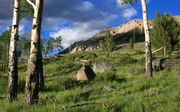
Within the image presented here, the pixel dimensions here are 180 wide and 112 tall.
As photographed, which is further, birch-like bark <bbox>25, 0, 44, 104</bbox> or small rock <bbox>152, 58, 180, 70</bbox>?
small rock <bbox>152, 58, 180, 70</bbox>

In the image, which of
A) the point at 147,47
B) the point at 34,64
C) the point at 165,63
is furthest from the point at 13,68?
→ the point at 165,63

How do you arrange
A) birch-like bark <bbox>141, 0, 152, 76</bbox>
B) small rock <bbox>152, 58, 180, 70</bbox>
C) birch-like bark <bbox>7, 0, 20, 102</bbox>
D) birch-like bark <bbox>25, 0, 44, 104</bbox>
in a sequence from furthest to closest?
1. small rock <bbox>152, 58, 180, 70</bbox>
2. birch-like bark <bbox>141, 0, 152, 76</bbox>
3. birch-like bark <bbox>7, 0, 20, 102</bbox>
4. birch-like bark <bbox>25, 0, 44, 104</bbox>

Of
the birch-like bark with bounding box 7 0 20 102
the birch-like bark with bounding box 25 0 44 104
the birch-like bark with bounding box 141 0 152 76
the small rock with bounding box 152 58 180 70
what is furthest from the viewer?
the small rock with bounding box 152 58 180 70

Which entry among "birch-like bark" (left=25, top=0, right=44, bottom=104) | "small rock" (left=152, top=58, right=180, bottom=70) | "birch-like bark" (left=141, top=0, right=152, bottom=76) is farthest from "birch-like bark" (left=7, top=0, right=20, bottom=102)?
"small rock" (left=152, top=58, right=180, bottom=70)

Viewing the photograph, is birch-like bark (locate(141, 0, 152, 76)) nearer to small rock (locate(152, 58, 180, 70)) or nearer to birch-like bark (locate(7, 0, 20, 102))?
small rock (locate(152, 58, 180, 70))

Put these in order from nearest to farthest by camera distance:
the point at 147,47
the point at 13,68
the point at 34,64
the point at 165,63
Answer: the point at 34,64 < the point at 13,68 < the point at 147,47 < the point at 165,63

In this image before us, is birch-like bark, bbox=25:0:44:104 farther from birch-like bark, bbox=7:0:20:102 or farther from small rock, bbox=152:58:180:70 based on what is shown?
small rock, bbox=152:58:180:70

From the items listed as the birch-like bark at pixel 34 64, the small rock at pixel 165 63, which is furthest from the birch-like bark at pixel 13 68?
the small rock at pixel 165 63

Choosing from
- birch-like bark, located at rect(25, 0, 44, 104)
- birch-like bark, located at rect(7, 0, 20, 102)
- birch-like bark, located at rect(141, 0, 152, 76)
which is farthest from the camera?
birch-like bark, located at rect(141, 0, 152, 76)

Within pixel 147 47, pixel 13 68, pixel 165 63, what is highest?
pixel 147 47

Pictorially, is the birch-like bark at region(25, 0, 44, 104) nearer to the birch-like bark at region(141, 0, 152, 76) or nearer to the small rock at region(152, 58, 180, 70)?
the birch-like bark at region(141, 0, 152, 76)

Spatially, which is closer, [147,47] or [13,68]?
[13,68]

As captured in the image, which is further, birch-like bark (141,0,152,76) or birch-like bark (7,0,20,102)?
birch-like bark (141,0,152,76)

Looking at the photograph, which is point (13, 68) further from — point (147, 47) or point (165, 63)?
point (165, 63)
